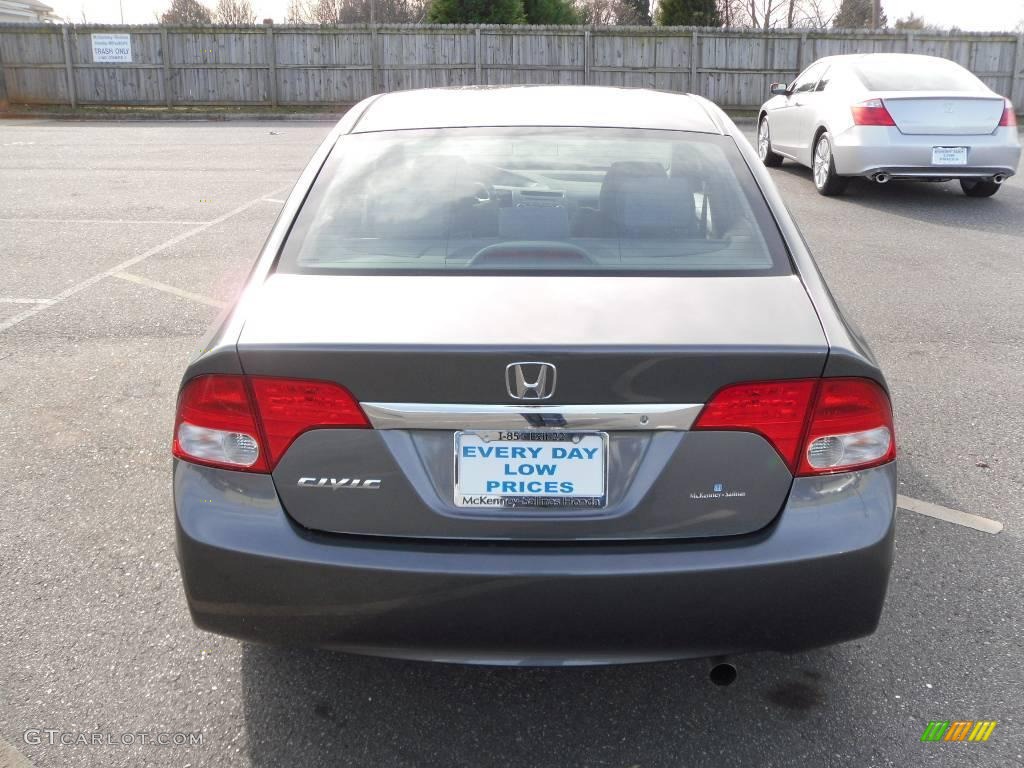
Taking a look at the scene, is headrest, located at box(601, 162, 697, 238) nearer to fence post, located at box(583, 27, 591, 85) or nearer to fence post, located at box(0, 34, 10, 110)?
fence post, located at box(583, 27, 591, 85)

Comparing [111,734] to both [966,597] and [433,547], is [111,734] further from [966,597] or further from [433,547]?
[966,597]

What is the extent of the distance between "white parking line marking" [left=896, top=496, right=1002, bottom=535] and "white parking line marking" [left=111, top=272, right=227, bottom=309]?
441 cm

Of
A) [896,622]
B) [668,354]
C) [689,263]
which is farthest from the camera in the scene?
[896,622]

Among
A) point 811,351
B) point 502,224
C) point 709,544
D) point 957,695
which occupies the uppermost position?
point 502,224

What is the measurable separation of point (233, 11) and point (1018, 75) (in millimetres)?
36203

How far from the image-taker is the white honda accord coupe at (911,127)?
32.8 ft

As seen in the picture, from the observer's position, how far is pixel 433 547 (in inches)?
85.5

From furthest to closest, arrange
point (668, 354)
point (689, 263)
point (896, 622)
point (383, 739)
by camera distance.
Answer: point (896, 622) → point (689, 263) → point (383, 739) → point (668, 354)

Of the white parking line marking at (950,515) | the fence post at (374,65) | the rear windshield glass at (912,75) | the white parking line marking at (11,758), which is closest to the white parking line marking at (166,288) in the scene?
the white parking line marking at (11,758)

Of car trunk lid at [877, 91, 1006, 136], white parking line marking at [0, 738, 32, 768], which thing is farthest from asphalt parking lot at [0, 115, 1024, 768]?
car trunk lid at [877, 91, 1006, 136]

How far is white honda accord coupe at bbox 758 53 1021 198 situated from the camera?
10008mm

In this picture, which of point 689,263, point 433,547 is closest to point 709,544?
point 433,547

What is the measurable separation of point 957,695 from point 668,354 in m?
1.33

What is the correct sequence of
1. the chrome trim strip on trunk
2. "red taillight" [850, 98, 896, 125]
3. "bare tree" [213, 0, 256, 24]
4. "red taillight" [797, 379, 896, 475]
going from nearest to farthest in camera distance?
the chrome trim strip on trunk < "red taillight" [797, 379, 896, 475] < "red taillight" [850, 98, 896, 125] < "bare tree" [213, 0, 256, 24]
